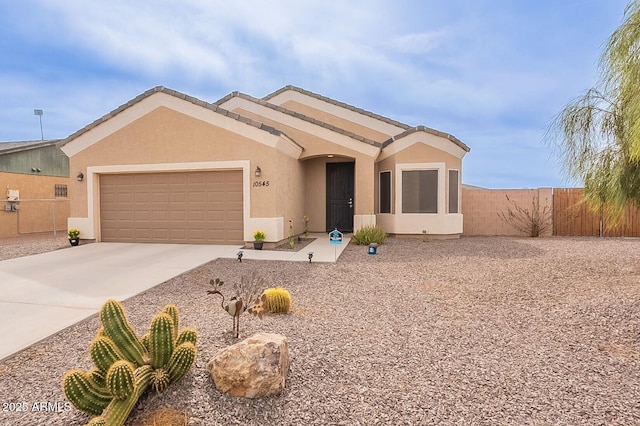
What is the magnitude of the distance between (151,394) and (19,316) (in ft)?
11.2

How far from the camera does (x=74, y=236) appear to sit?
1080 cm

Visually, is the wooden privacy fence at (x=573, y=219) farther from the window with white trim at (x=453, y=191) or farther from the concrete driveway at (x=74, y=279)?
the concrete driveway at (x=74, y=279)

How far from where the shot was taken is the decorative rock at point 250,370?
2.56 metres

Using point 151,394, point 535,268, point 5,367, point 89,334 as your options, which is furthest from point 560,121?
point 5,367

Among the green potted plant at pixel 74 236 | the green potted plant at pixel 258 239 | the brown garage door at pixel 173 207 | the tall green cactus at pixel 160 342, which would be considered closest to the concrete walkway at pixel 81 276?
the green potted plant at pixel 258 239

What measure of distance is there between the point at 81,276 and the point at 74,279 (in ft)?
0.78

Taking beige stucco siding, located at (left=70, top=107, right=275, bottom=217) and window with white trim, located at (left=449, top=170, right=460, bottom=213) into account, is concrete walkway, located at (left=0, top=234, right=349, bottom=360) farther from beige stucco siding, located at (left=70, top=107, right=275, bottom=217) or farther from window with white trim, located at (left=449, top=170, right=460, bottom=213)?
window with white trim, located at (left=449, top=170, right=460, bottom=213)

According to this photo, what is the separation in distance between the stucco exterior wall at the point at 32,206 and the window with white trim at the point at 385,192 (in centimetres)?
1448

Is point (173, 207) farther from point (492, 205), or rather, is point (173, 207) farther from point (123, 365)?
point (492, 205)

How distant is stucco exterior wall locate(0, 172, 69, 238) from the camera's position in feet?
49.2

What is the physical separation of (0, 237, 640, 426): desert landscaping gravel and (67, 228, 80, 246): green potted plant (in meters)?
5.83

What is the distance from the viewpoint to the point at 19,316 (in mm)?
4457

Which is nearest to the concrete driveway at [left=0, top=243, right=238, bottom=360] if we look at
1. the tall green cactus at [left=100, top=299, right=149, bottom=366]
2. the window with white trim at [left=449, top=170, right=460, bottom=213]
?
the tall green cactus at [left=100, top=299, right=149, bottom=366]

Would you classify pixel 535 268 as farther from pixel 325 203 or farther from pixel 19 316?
pixel 19 316
